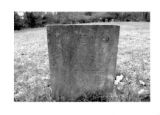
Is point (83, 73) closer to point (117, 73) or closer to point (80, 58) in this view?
point (80, 58)

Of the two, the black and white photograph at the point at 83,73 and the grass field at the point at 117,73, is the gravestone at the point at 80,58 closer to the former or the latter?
the black and white photograph at the point at 83,73

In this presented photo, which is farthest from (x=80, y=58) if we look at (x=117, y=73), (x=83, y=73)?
(x=117, y=73)

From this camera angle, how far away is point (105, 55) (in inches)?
86.8

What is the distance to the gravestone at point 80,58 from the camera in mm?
2111

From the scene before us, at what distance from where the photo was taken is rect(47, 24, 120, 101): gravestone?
2111mm

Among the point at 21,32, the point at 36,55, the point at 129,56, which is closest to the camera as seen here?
the point at 129,56

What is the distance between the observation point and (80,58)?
86.4 inches

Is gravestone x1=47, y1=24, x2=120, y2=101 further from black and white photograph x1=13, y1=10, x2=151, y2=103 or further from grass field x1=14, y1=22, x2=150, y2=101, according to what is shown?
grass field x1=14, y1=22, x2=150, y2=101

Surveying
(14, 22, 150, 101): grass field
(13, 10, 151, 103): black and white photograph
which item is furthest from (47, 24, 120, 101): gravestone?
(14, 22, 150, 101): grass field

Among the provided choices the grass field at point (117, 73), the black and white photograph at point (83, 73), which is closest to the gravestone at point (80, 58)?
the black and white photograph at point (83, 73)
